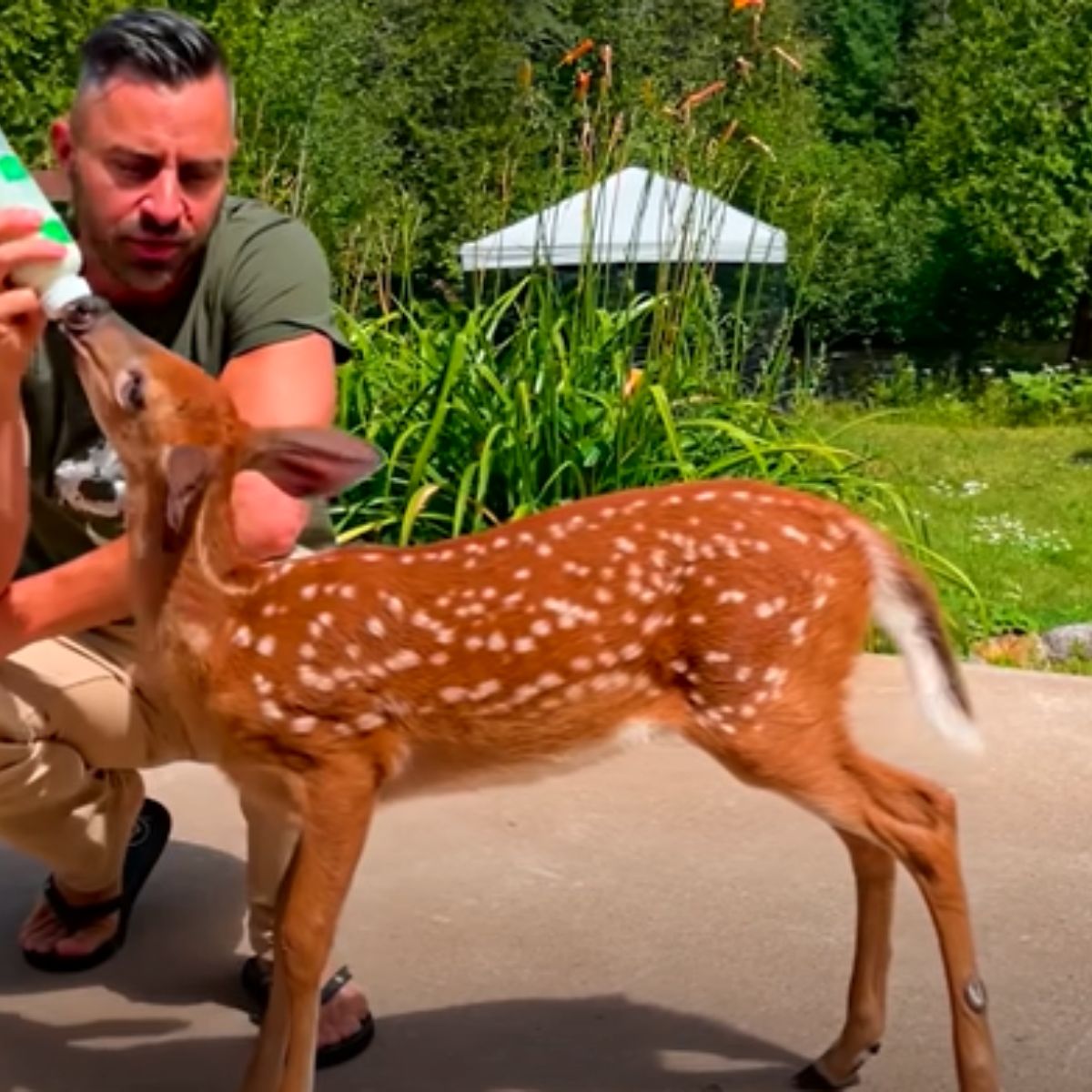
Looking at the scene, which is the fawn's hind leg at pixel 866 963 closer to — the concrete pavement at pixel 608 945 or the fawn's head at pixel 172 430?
the concrete pavement at pixel 608 945

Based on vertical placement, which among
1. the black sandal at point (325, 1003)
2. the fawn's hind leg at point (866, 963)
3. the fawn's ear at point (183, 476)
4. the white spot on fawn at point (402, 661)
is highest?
the fawn's ear at point (183, 476)

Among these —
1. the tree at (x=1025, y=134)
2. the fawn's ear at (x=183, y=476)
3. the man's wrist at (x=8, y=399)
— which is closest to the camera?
the fawn's ear at (x=183, y=476)

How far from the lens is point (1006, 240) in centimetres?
1786

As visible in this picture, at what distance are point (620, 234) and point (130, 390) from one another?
6542 millimetres

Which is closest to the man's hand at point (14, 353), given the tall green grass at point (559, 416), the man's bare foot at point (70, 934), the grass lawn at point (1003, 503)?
the man's bare foot at point (70, 934)

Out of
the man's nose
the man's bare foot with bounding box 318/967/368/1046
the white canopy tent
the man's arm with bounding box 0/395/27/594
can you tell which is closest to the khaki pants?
the man's bare foot with bounding box 318/967/368/1046

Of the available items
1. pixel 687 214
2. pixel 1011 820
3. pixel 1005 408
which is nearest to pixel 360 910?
pixel 1011 820

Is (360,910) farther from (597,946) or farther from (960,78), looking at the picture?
(960,78)

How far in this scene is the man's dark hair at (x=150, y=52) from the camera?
3.41 meters

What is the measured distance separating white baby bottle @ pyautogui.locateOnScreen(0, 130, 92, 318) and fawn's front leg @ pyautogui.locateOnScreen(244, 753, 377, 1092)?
81 cm

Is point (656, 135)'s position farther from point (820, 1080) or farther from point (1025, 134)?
point (1025, 134)

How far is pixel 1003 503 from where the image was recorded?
10.3m

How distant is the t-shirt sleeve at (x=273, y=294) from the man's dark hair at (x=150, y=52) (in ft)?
1.09

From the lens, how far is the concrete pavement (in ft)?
11.6
